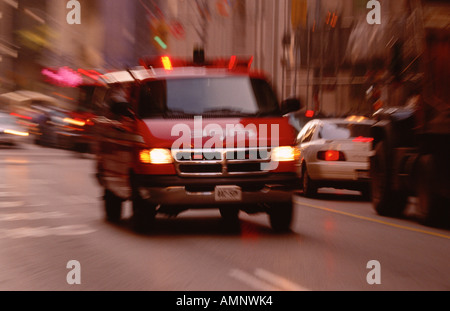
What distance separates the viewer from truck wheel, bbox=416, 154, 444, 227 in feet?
35.9

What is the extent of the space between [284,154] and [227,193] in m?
0.87

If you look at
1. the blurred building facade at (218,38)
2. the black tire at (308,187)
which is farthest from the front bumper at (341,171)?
the blurred building facade at (218,38)

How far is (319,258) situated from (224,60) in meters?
3.89

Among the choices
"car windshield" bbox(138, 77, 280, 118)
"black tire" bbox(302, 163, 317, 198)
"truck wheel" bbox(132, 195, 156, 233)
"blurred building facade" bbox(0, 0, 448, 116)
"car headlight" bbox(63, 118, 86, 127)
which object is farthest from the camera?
"blurred building facade" bbox(0, 0, 448, 116)

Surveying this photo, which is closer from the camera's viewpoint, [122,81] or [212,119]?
[212,119]

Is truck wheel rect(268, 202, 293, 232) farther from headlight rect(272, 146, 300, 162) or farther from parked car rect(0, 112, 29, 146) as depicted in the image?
parked car rect(0, 112, 29, 146)

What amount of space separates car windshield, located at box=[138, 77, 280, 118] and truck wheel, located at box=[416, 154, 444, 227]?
2.19 meters

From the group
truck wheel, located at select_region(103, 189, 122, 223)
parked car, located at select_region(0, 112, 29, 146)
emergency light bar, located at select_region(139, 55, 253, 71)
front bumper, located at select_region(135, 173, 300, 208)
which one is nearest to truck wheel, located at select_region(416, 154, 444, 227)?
front bumper, located at select_region(135, 173, 300, 208)

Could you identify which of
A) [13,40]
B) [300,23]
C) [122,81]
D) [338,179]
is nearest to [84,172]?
[338,179]

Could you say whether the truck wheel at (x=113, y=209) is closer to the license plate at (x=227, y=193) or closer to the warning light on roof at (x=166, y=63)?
the warning light on roof at (x=166, y=63)

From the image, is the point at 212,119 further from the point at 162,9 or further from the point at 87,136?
the point at 162,9

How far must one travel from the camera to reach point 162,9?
74.2 m

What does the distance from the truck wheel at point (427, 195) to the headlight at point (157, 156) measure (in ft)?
11.7

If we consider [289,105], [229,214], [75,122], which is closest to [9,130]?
[75,122]
